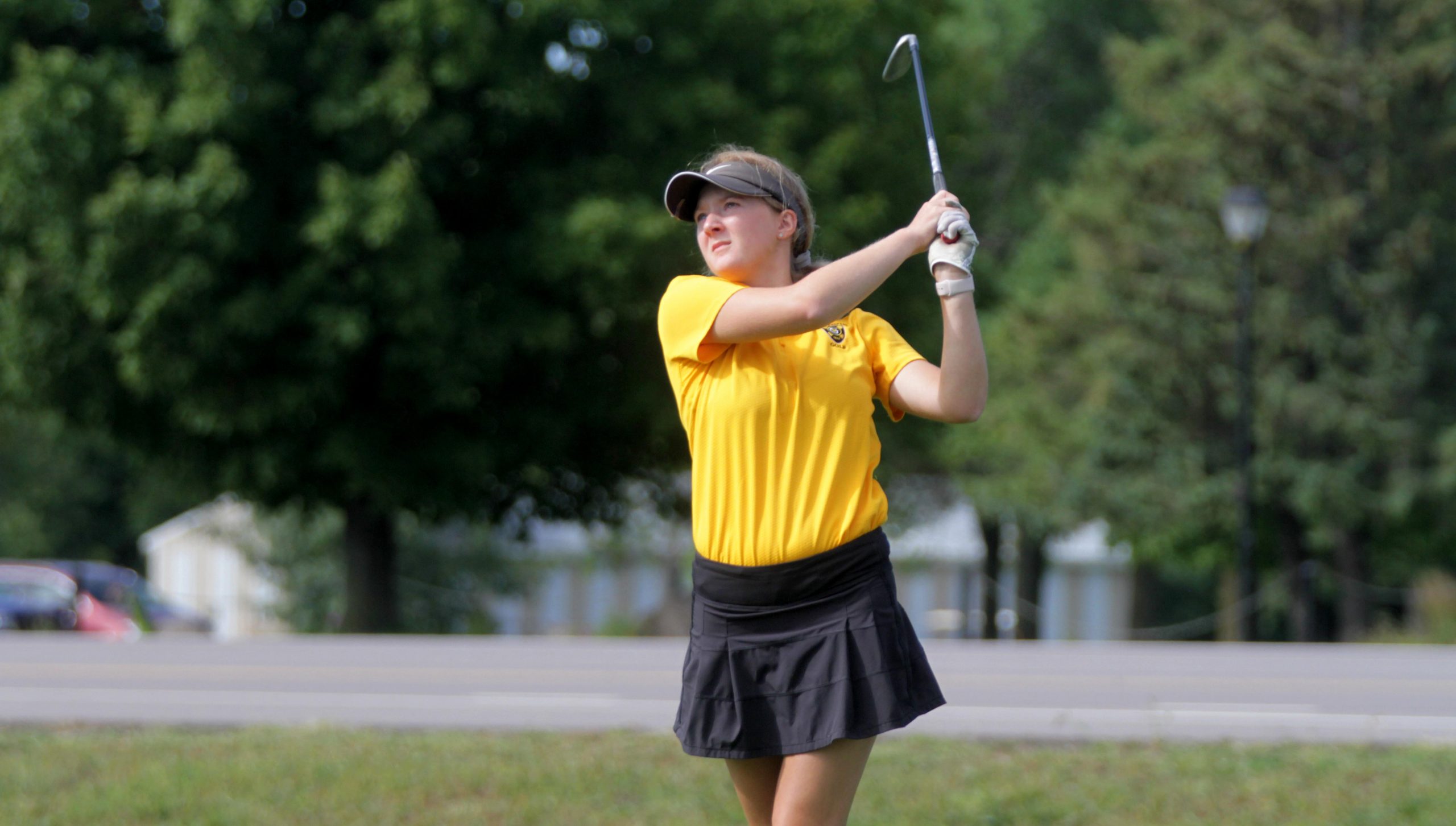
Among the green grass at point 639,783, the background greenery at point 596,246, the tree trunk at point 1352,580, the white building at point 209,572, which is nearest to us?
the green grass at point 639,783

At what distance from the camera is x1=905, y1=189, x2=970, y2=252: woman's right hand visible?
2945 millimetres

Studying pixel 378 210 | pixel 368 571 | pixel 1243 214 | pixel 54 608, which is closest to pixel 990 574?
pixel 1243 214

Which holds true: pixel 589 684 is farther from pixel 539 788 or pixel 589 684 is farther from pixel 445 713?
pixel 539 788

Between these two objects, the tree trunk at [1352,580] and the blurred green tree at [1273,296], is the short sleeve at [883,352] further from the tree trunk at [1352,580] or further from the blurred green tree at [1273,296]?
the tree trunk at [1352,580]

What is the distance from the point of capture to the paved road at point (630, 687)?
939cm

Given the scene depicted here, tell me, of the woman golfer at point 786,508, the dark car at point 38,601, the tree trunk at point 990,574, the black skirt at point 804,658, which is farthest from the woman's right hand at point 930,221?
the tree trunk at point 990,574

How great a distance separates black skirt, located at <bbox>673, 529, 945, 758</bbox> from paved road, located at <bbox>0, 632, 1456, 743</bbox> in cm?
542

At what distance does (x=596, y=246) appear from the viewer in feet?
49.8

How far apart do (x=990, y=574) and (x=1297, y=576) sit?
710 centimetres

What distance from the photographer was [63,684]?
1214 cm

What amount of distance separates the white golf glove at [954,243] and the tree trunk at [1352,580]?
76.9ft

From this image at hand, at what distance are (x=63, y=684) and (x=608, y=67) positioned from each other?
27.0 feet

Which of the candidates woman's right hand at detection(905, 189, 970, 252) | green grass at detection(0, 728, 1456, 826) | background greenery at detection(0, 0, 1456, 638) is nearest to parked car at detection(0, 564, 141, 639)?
background greenery at detection(0, 0, 1456, 638)

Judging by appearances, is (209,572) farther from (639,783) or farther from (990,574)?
(639,783)
